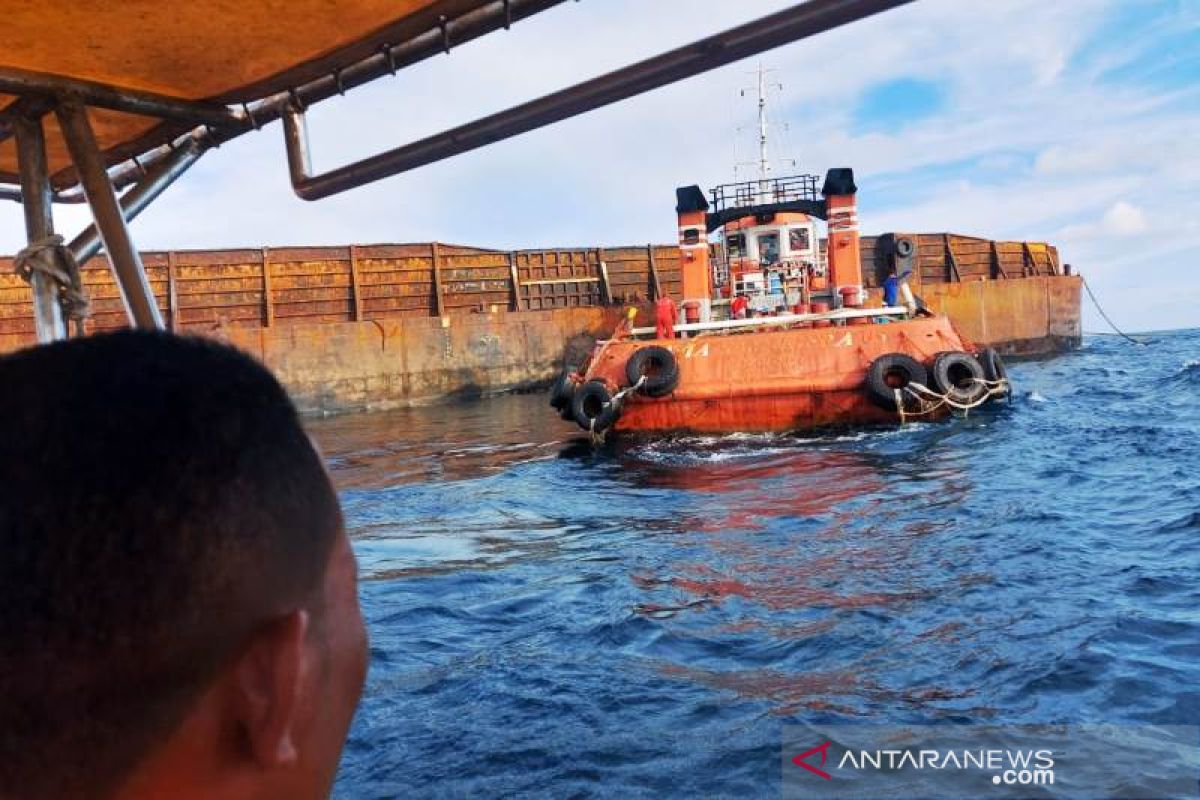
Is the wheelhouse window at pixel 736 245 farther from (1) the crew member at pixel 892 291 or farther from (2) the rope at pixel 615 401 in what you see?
(2) the rope at pixel 615 401

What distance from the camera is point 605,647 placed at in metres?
4.63

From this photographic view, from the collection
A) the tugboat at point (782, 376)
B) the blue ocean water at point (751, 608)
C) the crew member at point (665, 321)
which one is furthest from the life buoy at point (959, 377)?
the crew member at point (665, 321)

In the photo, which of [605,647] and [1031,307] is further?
[1031,307]

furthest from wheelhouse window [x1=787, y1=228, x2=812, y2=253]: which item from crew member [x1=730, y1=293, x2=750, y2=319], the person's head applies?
Answer: the person's head

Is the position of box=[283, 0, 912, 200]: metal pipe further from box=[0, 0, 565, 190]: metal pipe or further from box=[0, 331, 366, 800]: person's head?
box=[0, 331, 366, 800]: person's head

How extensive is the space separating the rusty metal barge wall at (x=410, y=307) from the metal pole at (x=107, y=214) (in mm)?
19343

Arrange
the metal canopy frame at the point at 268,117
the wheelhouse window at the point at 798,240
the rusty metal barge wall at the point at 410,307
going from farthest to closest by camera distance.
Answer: the rusty metal barge wall at the point at 410,307 < the wheelhouse window at the point at 798,240 < the metal canopy frame at the point at 268,117

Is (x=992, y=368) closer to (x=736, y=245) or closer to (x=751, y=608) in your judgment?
(x=736, y=245)

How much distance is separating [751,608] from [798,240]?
13503 mm

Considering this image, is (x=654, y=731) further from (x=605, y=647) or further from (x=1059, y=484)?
(x=1059, y=484)

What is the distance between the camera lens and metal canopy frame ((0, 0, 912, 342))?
7.52ft

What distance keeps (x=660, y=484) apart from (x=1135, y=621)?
5.83 metres

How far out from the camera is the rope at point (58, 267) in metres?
2.90

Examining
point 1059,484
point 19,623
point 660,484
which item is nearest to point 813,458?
point 660,484
